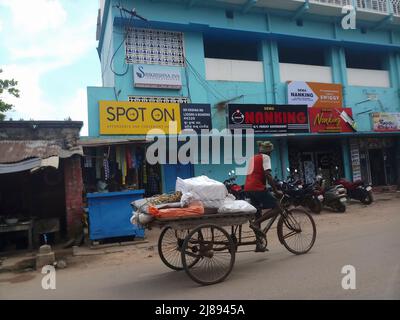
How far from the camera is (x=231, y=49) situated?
1666 cm

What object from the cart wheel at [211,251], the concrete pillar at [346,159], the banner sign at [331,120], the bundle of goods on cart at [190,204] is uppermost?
the banner sign at [331,120]

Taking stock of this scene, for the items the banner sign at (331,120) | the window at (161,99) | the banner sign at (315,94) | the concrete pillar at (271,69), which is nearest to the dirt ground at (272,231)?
the banner sign at (331,120)

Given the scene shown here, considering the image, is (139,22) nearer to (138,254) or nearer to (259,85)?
(259,85)

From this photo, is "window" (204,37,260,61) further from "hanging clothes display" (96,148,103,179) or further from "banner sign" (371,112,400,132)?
"hanging clothes display" (96,148,103,179)

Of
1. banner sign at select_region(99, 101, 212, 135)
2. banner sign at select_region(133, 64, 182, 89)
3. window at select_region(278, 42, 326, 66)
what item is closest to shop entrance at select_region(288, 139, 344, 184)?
window at select_region(278, 42, 326, 66)

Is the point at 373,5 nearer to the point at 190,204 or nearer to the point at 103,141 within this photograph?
the point at 103,141

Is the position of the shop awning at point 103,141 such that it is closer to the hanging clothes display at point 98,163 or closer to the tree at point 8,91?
the hanging clothes display at point 98,163

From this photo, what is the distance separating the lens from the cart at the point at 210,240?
499 centimetres

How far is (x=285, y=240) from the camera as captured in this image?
20.5 feet

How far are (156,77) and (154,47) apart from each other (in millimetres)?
1203

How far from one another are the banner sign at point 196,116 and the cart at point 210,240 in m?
7.44

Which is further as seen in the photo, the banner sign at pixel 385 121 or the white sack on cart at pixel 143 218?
the banner sign at pixel 385 121

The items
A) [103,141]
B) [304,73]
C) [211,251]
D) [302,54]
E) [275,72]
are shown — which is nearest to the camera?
[211,251]

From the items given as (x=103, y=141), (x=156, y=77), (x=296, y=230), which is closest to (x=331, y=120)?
(x=156, y=77)
